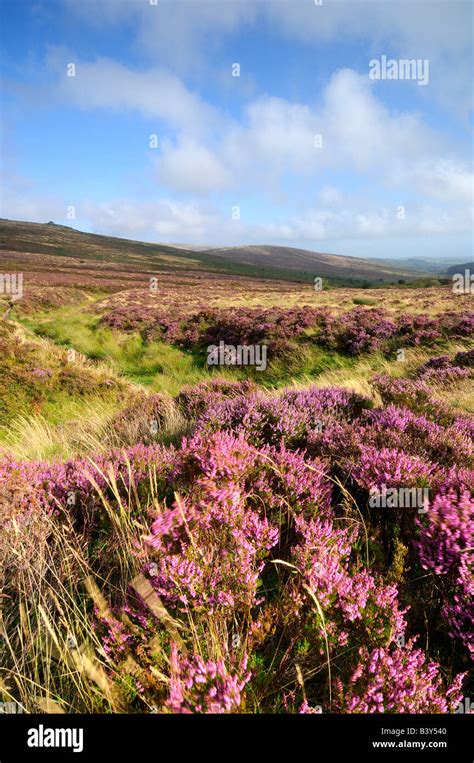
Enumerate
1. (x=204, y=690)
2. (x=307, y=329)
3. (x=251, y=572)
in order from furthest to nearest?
(x=307, y=329), (x=251, y=572), (x=204, y=690)

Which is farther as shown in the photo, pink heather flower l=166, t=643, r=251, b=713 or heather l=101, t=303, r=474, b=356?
heather l=101, t=303, r=474, b=356

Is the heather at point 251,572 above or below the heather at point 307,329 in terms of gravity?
below

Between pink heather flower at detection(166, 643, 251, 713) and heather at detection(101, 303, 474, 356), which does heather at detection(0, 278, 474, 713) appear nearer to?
pink heather flower at detection(166, 643, 251, 713)

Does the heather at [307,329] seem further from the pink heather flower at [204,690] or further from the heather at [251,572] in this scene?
the pink heather flower at [204,690]

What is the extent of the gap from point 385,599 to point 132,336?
17.9 m

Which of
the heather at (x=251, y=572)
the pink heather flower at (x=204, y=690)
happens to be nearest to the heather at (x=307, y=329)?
the heather at (x=251, y=572)

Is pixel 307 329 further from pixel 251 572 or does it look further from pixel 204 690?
pixel 204 690

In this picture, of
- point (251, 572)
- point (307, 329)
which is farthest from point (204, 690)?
point (307, 329)

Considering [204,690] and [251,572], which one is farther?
[251,572]

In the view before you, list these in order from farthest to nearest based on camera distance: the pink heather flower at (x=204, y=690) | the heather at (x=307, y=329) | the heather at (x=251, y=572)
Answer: the heather at (x=307, y=329), the heather at (x=251, y=572), the pink heather flower at (x=204, y=690)

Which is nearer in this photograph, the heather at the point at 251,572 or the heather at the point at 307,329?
the heather at the point at 251,572

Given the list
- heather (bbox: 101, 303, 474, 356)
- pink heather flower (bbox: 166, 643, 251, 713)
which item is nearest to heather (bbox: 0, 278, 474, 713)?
pink heather flower (bbox: 166, 643, 251, 713)
